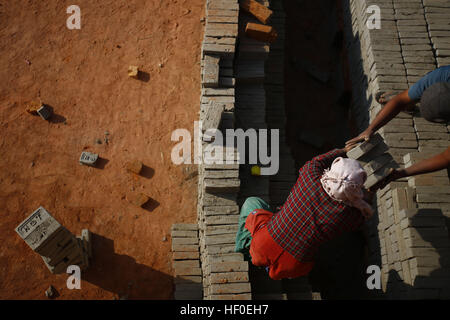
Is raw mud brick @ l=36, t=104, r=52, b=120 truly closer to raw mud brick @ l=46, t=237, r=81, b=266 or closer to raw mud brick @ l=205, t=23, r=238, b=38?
raw mud brick @ l=46, t=237, r=81, b=266

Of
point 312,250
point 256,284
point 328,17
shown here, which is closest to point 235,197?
point 256,284

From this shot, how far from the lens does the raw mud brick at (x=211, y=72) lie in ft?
20.5

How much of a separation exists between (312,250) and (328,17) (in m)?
7.74

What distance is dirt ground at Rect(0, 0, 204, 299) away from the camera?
22.4 ft

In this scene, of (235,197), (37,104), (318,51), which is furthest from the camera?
(318,51)

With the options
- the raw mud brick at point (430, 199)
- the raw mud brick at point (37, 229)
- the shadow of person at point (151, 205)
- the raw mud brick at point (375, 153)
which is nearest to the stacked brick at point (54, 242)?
the raw mud brick at point (37, 229)

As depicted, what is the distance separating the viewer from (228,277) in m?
5.41

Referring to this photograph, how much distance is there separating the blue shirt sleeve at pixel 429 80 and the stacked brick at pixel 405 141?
48.2 inches

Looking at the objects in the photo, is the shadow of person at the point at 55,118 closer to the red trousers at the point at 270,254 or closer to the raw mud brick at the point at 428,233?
the red trousers at the point at 270,254

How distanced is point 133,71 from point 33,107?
235 centimetres

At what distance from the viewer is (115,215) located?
281 inches

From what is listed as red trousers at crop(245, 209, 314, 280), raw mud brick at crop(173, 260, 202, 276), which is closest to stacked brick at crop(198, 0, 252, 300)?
raw mud brick at crop(173, 260, 202, 276)

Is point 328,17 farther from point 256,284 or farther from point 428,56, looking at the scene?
point 256,284

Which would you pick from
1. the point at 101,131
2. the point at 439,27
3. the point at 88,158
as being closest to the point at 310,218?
the point at 88,158
